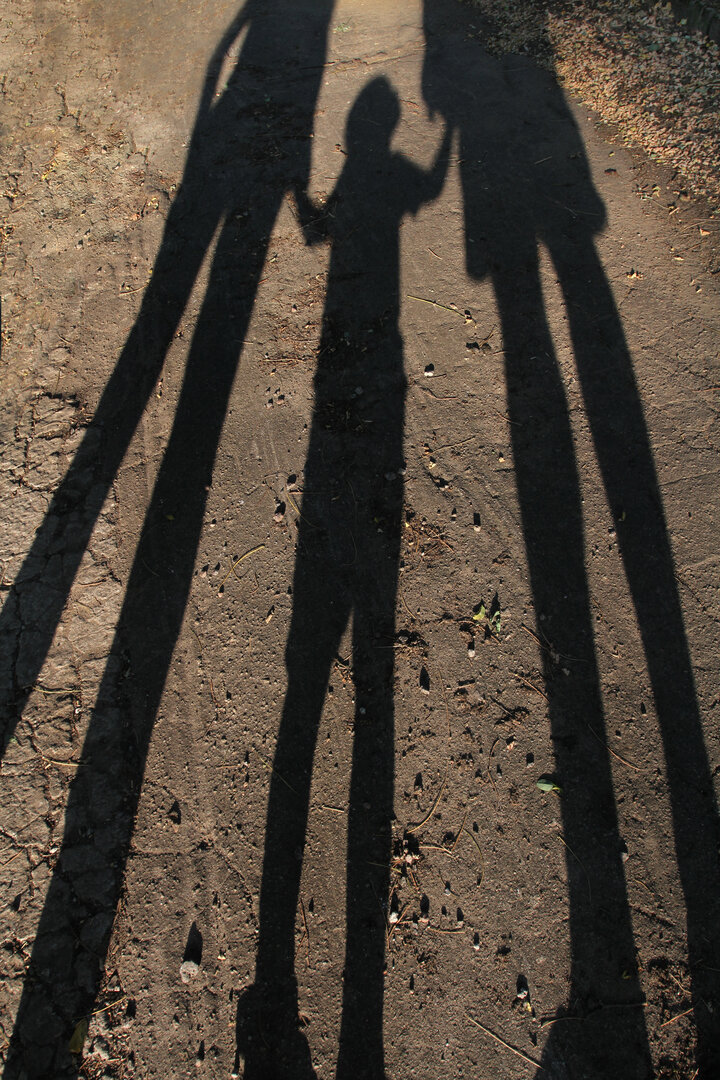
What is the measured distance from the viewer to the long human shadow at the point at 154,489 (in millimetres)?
2516

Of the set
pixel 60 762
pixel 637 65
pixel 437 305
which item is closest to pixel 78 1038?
pixel 60 762

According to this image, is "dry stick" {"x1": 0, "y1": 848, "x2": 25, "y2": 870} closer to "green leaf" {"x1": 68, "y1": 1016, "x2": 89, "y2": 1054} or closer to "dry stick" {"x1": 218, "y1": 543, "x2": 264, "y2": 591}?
"green leaf" {"x1": 68, "y1": 1016, "x2": 89, "y2": 1054}

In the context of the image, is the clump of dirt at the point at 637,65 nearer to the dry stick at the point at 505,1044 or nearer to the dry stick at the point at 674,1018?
the dry stick at the point at 674,1018

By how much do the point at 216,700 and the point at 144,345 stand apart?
8.57ft

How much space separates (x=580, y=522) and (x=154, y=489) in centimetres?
250

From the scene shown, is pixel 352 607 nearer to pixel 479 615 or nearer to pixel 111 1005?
pixel 479 615

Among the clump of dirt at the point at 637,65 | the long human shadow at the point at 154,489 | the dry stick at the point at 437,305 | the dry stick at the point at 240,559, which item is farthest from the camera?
the clump of dirt at the point at 637,65

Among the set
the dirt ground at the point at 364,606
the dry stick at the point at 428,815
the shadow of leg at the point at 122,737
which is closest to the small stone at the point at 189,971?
the dirt ground at the point at 364,606

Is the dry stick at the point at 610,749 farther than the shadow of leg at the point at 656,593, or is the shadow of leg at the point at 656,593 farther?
the dry stick at the point at 610,749

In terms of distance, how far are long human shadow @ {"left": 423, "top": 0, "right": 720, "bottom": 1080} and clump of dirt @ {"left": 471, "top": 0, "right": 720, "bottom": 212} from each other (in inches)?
14.8

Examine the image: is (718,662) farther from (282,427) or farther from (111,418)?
(111,418)

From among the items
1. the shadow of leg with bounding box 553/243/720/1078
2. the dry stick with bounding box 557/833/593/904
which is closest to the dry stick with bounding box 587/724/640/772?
the shadow of leg with bounding box 553/243/720/1078

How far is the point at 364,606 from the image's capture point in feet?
10.3

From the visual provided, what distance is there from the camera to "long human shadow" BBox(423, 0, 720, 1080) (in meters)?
2.33
